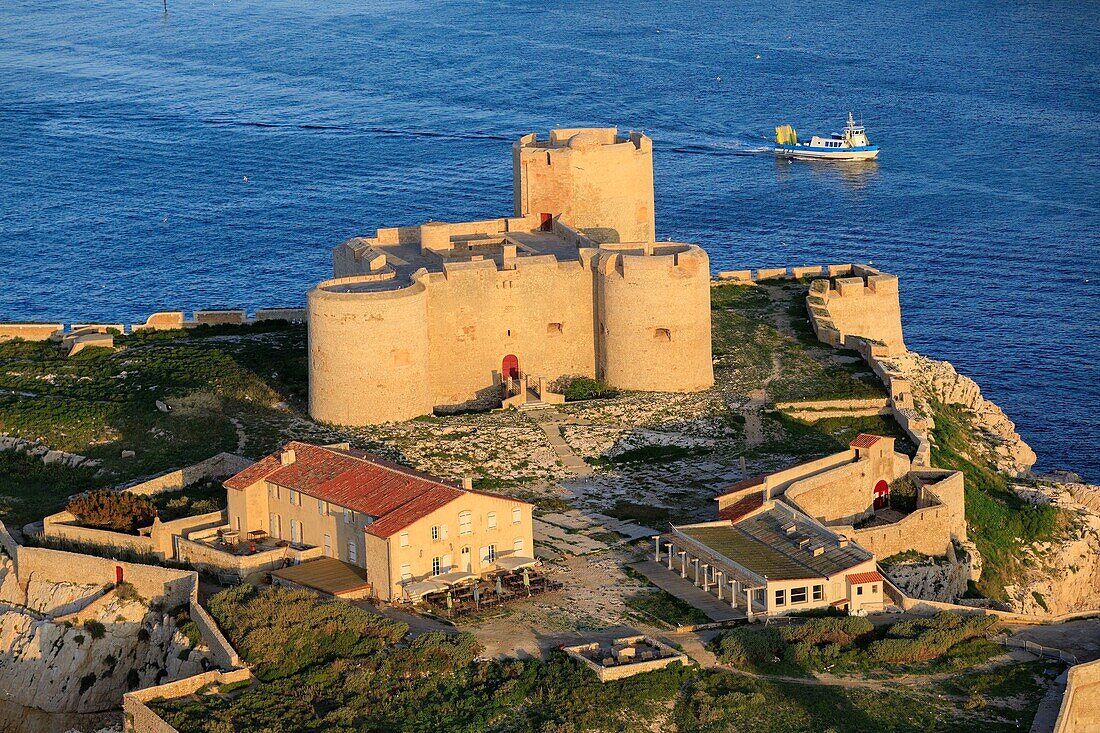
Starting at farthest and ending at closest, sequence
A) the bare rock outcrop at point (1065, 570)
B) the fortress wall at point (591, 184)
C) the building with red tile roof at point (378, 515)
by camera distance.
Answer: the fortress wall at point (591, 184)
the bare rock outcrop at point (1065, 570)
the building with red tile roof at point (378, 515)

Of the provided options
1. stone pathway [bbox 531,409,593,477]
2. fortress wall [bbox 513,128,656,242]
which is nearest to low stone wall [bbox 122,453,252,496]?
stone pathway [bbox 531,409,593,477]

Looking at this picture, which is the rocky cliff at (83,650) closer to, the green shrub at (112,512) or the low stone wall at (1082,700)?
the green shrub at (112,512)

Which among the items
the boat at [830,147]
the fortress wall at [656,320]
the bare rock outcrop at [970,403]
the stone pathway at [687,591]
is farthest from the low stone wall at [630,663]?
the boat at [830,147]

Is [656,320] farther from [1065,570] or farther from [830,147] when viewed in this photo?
[830,147]

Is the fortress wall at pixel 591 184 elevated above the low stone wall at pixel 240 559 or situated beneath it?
elevated above

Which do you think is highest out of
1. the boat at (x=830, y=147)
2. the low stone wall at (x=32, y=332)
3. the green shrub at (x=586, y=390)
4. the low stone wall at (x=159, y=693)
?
the boat at (x=830, y=147)

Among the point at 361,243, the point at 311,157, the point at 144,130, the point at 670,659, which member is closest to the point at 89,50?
the point at 144,130

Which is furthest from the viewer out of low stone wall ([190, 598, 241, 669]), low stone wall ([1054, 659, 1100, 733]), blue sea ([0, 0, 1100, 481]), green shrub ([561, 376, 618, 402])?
blue sea ([0, 0, 1100, 481])

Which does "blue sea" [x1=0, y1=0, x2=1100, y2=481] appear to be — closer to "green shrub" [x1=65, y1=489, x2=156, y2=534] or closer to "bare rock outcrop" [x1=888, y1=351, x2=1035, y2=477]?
"bare rock outcrop" [x1=888, y1=351, x2=1035, y2=477]
